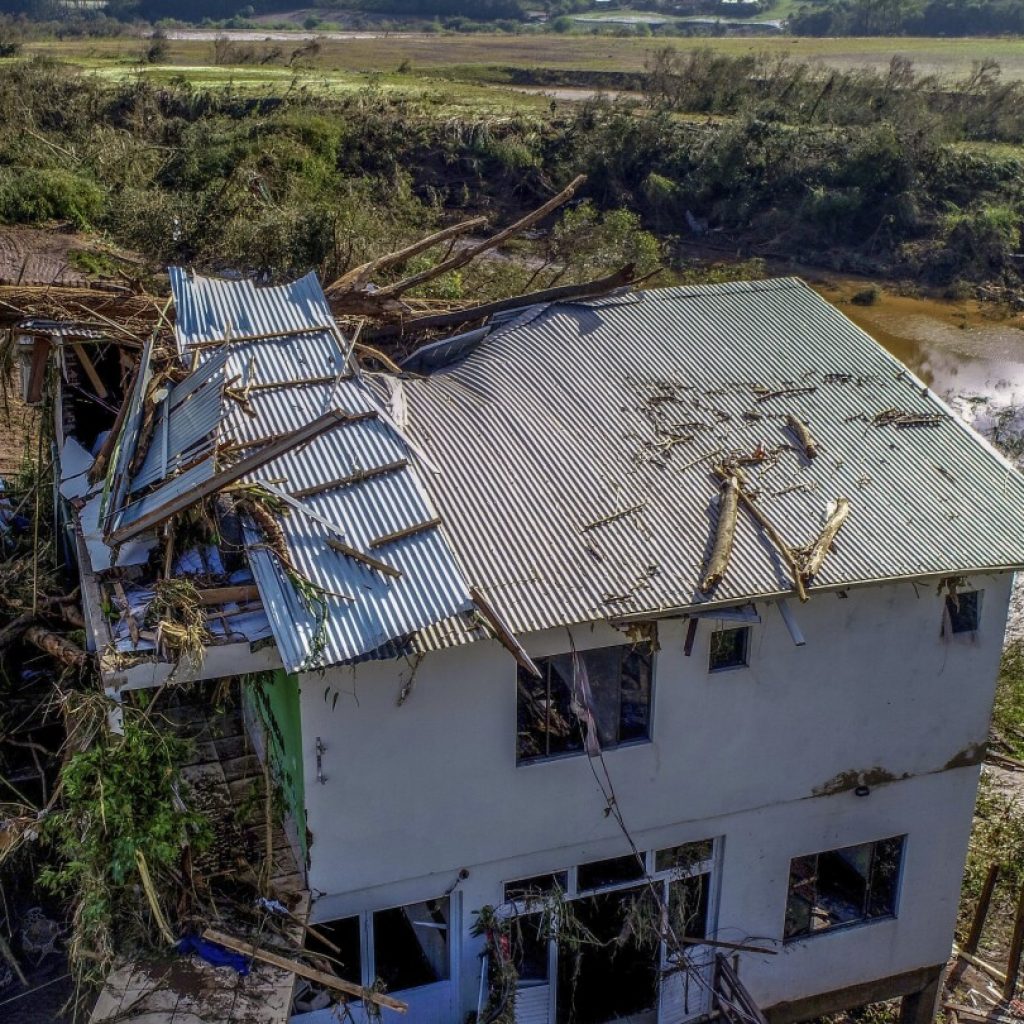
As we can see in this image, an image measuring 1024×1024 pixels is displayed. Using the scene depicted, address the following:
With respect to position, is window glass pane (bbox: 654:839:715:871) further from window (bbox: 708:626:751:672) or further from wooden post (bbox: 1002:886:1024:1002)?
wooden post (bbox: 1002:886:1024:1002)

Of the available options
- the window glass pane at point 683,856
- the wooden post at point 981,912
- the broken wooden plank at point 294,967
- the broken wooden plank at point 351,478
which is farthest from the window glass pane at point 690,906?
the broken wooden plank at point 351,478

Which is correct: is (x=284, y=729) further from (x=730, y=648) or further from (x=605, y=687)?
(x=730, y=648)

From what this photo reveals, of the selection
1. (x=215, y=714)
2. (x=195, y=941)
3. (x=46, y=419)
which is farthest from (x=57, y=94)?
(x=195, y=941)

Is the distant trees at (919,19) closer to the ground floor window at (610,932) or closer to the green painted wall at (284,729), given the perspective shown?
the ground floor window at (610,932)

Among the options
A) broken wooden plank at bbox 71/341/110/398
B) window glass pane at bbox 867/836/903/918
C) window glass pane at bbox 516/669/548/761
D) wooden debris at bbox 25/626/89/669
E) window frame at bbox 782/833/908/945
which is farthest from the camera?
broken wooden plank at bbox 71/341/110/398

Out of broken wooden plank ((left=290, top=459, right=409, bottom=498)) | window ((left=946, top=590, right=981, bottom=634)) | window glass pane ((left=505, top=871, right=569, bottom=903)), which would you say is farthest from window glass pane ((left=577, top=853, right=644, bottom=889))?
broken wooden plank ((left=290, top=459, right=409, bottom=498))

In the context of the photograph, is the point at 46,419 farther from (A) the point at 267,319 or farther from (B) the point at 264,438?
(B) the point at 264,438

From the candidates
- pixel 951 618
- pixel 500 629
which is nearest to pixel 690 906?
pixel 951 618
